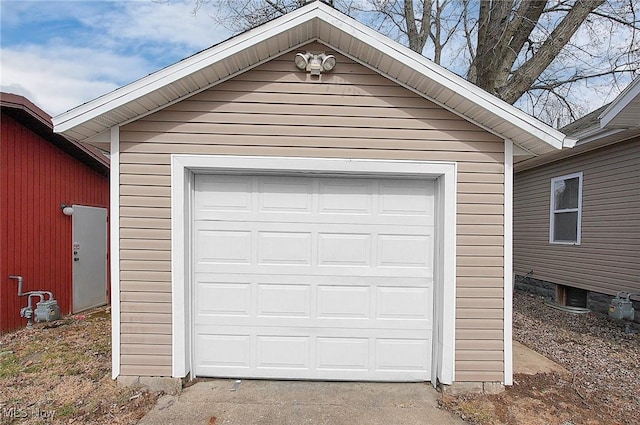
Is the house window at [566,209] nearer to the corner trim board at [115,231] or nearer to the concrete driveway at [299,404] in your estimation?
the concrete driveway at [299,404]

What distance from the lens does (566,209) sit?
8031 mm

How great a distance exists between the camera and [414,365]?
397cm

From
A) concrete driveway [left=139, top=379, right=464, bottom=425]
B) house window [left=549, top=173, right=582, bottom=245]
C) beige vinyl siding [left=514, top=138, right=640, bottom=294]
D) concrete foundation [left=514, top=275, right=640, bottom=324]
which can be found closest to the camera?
concrete driveway [left=139, top=379, right=464, bottom=425]

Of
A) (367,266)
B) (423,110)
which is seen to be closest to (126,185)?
(367,266)

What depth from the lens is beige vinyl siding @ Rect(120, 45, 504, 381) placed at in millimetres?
3773

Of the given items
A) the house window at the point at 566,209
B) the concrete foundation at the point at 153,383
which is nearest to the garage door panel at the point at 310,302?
the concrete foundation at the point at 153,383

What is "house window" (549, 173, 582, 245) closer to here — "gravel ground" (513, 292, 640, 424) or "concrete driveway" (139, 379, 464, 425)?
"gravel ground" (513, 292, 640, 424)

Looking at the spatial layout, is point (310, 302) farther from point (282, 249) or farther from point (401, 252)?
point (401, 252)

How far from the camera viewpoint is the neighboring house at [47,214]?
232 inches

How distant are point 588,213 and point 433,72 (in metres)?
5.95

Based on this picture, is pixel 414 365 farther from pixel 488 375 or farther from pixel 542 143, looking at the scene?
pixel 542 143

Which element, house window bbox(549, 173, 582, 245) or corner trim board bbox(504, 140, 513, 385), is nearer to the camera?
corner trim board bbox(504, 140, 513, 385)

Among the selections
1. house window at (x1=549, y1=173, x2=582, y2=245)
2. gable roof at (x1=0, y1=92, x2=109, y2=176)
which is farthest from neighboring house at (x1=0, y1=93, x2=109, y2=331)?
house window at (x1=549, y1=173, x2=582, y2=245)

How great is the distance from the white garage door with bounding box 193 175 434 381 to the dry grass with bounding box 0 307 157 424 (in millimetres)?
824
